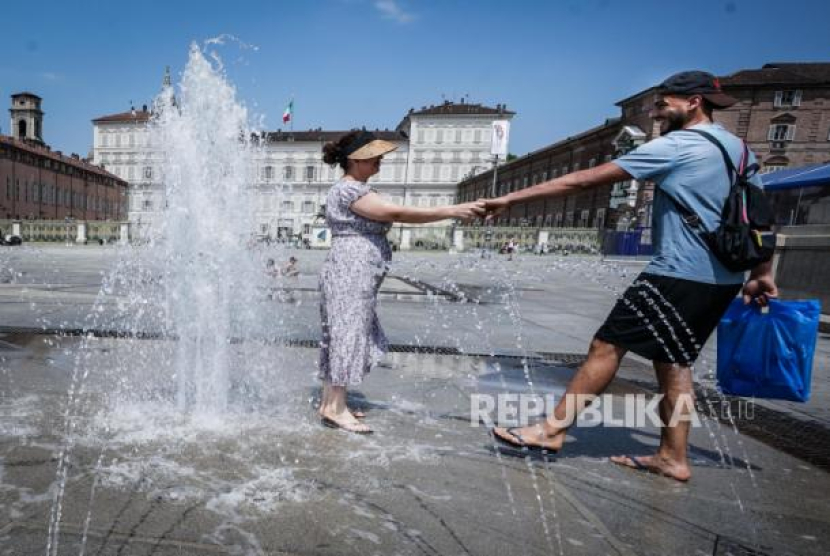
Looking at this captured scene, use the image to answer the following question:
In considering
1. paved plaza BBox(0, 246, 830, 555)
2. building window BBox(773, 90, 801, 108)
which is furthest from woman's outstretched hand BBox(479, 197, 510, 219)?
building window BBox(773, 90, 801, 108)

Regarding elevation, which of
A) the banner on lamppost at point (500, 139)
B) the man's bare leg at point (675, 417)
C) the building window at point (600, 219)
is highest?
the banner on lamppost at point (500, 139)

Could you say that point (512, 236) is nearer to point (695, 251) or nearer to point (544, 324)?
point (544, 324)

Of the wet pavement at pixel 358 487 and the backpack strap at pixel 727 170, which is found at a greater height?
the backpack strap at pixel 727 170

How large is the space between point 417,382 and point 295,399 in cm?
94

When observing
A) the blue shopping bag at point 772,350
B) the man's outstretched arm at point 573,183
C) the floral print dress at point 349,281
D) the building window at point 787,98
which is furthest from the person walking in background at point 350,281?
the building window at point 787,98

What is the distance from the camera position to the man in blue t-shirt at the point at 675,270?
7.39 feet

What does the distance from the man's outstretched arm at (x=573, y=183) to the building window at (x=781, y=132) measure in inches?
1840

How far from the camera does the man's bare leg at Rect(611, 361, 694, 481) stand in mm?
2383

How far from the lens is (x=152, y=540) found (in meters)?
1.68

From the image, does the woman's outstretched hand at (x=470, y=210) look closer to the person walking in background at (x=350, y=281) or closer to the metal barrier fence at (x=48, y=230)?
the person walking in background at (x=350, y=281)

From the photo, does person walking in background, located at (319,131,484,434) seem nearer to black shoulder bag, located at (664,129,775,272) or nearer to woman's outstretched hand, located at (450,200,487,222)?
woman's outstretched hand, located at (450,200,487,222)

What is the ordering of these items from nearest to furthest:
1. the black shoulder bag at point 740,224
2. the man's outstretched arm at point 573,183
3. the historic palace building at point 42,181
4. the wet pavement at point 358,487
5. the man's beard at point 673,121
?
the wet pavement at point 358,487, the black shoulder bag at point 740,224, the man's outstretched arm at point 573,183, the man's beard at point 673,121, the historic palace building at point 42,181

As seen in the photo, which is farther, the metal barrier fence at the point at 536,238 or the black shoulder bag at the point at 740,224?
the metal barrier fence at the point at 536,238

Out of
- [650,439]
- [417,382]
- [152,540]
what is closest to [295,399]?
[417,382]
